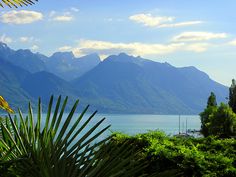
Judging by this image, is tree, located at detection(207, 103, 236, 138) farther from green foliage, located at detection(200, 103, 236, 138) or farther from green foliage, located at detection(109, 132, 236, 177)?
green foliage, located at detection(109, 132, 236, 177)

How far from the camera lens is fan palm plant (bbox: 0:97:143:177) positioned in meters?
1.77

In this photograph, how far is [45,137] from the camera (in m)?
1.92

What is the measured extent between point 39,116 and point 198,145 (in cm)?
999

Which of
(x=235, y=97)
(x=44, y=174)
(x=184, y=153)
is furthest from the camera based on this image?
(x=235, y=97)

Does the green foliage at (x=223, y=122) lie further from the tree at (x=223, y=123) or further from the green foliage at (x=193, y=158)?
the green foliage at (x=193, y=158)

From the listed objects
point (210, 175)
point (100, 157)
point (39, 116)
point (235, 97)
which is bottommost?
point (210, 175)

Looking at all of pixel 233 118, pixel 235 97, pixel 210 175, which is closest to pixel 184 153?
pixel 210 175

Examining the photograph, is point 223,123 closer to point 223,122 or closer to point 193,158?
point 223,122

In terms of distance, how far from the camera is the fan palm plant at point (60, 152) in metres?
1.77

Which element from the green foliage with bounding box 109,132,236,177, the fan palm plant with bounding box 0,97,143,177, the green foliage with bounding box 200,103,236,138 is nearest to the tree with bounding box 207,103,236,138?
the green foliage with bounding box 200,103,236,138

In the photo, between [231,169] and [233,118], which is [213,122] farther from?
[231,169]

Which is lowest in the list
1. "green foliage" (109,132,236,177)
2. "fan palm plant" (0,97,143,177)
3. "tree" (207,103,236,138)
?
"green foliage" (109,132,236,177)

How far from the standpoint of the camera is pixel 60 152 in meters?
1.84

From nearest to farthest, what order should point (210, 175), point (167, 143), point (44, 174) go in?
point (44, 174)
point (210, 175)
point (167, 143)
